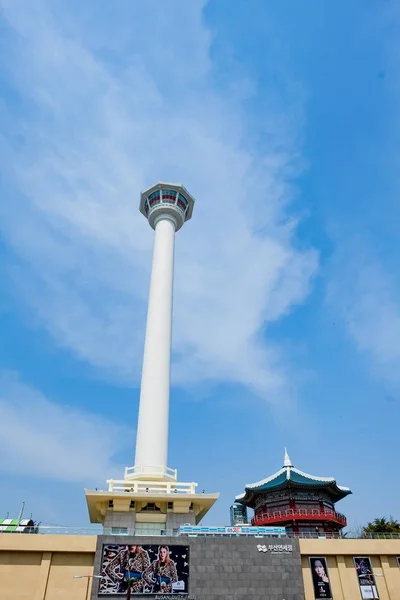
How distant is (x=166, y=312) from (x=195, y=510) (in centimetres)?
1812

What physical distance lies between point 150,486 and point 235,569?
869cm

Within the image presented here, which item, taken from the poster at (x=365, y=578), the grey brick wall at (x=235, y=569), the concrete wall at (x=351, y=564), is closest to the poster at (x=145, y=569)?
the grey brick wall at (x=235, y=569)

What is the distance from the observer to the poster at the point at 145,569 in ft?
85.5

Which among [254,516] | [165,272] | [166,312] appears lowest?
[254,516]

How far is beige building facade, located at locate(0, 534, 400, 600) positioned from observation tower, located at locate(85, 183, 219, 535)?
3.03m

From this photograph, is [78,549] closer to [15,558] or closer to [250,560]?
[15,558]

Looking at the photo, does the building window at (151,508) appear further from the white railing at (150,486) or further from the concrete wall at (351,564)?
the concrete wall at (351,564)

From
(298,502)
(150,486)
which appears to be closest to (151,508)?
(150,486)

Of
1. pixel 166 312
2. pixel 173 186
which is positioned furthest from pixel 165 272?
pixel 173 186

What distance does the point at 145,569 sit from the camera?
26.8 metres

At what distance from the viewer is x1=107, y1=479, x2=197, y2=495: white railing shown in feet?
106

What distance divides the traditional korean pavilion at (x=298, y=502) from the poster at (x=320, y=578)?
1197 cm

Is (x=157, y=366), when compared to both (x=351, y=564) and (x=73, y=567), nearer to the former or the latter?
(x=73, y=567)

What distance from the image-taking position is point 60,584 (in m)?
26.5
